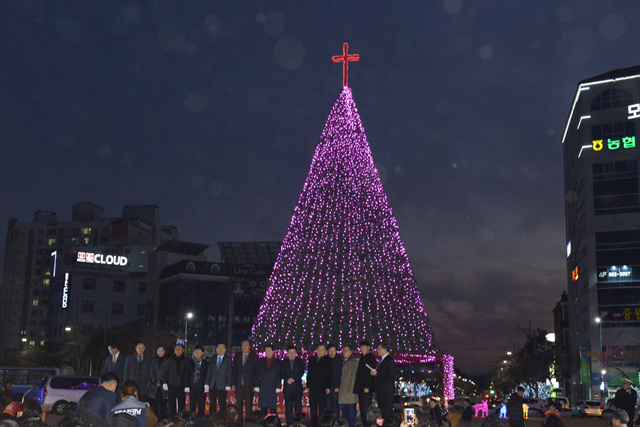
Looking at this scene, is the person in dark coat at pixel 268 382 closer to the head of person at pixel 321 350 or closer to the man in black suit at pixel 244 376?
the man in black suit at pixel 244 376

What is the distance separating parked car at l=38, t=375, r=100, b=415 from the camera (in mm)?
28297

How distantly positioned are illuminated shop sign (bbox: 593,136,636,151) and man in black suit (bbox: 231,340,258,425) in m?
67.1

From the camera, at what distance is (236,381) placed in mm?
16953

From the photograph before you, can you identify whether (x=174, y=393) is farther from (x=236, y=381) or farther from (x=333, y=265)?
(x=333, y=265)

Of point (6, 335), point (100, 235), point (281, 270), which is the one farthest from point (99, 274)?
point (281, 270)

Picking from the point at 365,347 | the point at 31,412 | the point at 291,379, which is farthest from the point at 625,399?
the point at 31,412

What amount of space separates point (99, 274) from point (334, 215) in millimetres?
75712

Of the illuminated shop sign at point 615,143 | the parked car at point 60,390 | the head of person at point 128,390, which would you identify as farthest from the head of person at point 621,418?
the illuminated shop sign at point 615,143

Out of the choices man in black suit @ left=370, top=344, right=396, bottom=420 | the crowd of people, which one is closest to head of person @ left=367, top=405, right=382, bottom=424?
man in black suit @ left=370, top=344, right=396, bottom=420

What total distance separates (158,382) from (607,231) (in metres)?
66.3

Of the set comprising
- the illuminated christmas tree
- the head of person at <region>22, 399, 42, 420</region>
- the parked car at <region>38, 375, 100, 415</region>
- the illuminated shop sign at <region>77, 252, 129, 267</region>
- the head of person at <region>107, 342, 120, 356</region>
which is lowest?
the parked car at <region>38, 375, 100, 415</region>

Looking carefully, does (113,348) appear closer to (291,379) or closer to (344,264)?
(291,379)

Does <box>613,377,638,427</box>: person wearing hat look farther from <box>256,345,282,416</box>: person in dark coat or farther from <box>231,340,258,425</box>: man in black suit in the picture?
<box>231,340,258,425</box>: man in black suit

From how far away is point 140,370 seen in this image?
17328 mm
